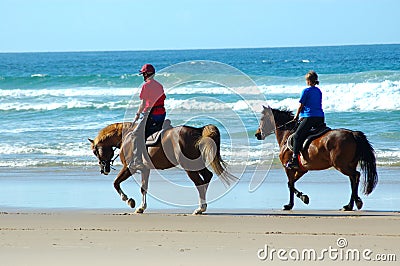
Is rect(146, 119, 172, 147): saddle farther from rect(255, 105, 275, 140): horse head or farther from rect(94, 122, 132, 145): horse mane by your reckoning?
rect(255, 105, 275, 140): horse head

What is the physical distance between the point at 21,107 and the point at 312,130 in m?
21.3

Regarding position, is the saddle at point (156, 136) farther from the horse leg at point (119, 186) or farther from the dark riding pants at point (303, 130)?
the dark riding pants at point (303, 130)

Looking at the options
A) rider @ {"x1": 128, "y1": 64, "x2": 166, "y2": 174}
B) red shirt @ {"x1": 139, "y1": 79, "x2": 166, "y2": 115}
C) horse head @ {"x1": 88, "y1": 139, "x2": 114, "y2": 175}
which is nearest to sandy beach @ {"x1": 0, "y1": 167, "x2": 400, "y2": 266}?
horse head @ {"x1": 88, "y1": 139, "x2": 114, "y2": 175}

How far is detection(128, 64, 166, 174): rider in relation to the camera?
10.7 meters

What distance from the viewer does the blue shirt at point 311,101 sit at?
10812mm

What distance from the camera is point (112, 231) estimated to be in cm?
923

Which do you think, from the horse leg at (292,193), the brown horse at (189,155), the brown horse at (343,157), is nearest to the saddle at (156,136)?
the brown horse at (189,155)

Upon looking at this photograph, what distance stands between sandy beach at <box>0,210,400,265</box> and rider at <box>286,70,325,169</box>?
1032 millimetres

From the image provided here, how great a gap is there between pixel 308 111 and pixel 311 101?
0.49 ft

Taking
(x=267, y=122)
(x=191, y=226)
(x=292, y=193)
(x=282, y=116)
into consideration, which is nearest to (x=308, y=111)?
(x=282, y=116)

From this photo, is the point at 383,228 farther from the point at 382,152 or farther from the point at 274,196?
the point at 382,152

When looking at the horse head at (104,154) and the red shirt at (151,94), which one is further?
the horse head at (104,154)

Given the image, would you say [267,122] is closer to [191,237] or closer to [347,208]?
[347,208]

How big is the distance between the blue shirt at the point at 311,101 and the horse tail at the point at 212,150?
4.28 ft
